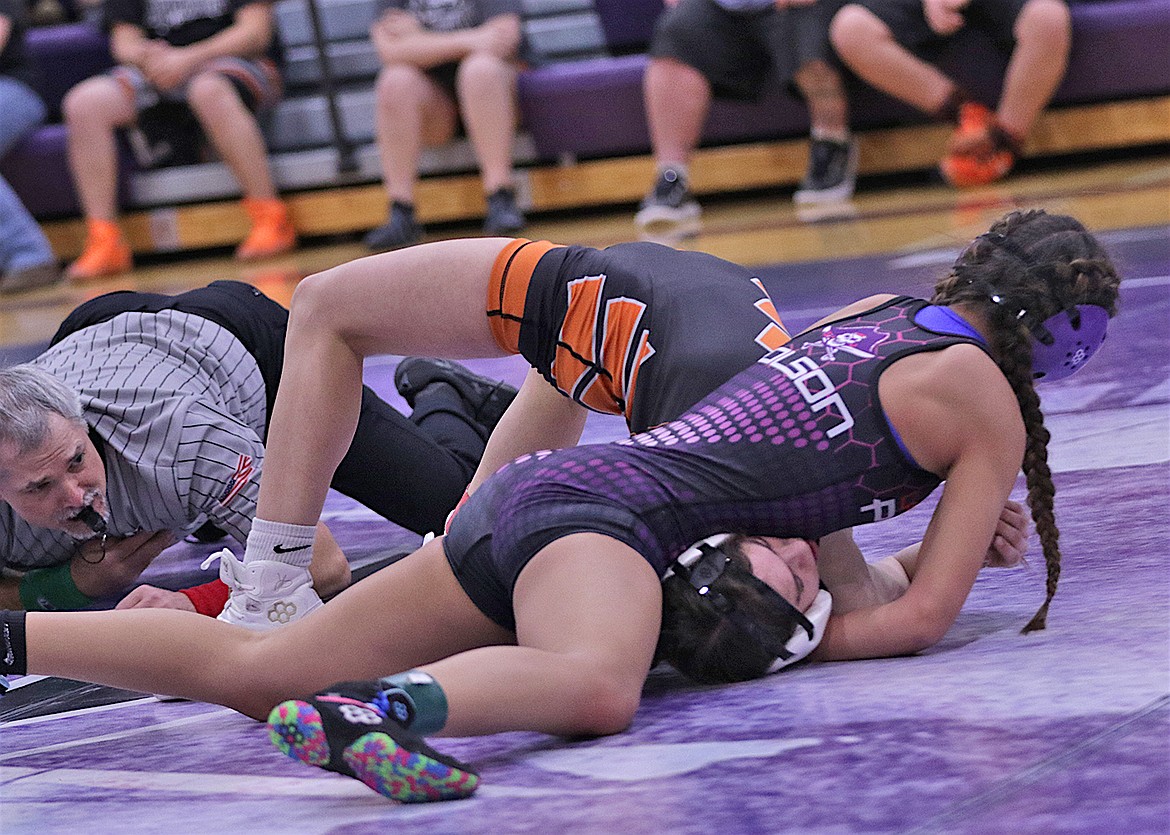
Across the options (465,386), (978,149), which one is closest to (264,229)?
(978,149)

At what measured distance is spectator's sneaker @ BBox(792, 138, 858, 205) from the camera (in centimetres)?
606

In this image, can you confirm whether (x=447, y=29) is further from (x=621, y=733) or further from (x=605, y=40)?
(x=621, y=733)

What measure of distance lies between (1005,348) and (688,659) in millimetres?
521

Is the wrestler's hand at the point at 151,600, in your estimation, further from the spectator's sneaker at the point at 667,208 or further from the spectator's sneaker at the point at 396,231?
the spectator's sneaker at the point at 396,231

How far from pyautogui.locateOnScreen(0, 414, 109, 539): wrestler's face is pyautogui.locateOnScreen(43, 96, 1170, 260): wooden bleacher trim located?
431cm

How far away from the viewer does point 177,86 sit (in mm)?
6516

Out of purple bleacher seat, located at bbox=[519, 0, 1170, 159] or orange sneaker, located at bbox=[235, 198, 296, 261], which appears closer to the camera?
purple bleacher seat, located at bbox=[519, 0, 1170, 159]

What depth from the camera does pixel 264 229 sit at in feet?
21.7

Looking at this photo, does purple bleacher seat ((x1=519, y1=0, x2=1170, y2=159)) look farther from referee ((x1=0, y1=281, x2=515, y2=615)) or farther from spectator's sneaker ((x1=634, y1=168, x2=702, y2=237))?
referee ((x1=0, y1=281, x2=515, y2=615))

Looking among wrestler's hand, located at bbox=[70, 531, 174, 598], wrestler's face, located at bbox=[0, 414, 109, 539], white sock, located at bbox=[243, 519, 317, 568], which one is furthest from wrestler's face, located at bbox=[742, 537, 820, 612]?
wrestler's hand, located at bbox=[70, 531, 174, 598]

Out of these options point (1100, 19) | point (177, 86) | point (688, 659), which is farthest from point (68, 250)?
point (688, 659)

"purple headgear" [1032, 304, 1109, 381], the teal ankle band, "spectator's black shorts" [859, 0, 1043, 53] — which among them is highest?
"spectator's black shorts" [859, 0, 1043, 53]

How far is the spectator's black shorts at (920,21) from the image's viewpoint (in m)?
5.74

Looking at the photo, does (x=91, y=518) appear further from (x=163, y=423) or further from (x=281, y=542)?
(x=281, y=542)
